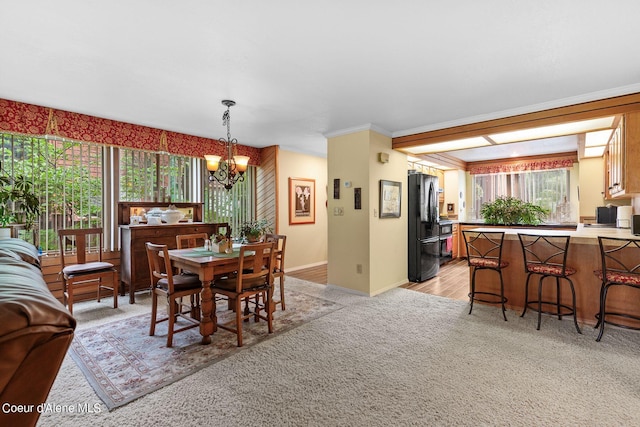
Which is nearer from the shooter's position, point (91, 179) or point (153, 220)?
point (91, 179)

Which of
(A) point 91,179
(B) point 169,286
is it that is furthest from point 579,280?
(A) point 91,179

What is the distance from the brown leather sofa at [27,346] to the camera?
23.7 inches

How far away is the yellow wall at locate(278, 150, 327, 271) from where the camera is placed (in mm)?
6020

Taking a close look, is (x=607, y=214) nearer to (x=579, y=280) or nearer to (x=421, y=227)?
(x=579, y=280)

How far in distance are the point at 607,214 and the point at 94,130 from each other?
7879mm

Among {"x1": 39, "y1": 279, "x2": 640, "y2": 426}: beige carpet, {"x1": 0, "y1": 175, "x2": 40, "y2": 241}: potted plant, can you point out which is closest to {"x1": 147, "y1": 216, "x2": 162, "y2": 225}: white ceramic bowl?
{"x1": 0, "y1": 175, "x2": 40, "y2": 241}: potted plant

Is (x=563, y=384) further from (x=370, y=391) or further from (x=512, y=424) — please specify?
(x=370, y=391)

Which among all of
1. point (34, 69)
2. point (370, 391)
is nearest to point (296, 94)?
point (34, 69)

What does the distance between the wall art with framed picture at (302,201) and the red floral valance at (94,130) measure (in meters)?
1.66

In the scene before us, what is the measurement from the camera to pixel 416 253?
5160mm

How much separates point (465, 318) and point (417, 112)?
2.52m

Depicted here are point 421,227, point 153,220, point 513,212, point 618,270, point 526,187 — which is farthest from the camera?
point 526,187

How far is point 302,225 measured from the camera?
641 centimetres

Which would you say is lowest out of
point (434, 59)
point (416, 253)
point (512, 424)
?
point (512, 424)
